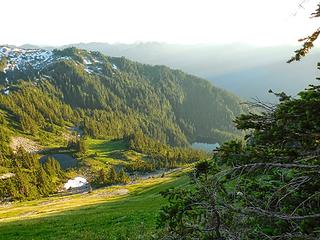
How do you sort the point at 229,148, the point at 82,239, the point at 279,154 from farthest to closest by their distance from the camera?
1. the point at 82,239
2. the point at 229,148
3. the point at 279,154

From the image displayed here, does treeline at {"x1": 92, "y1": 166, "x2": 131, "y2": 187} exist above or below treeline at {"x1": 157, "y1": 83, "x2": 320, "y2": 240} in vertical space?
below

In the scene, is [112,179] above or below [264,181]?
below

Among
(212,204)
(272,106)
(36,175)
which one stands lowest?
(36,175)

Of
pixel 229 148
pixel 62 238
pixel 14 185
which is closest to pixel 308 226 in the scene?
pixel 229 148

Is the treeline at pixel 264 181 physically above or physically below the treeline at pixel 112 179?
above

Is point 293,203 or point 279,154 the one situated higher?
point 279,154

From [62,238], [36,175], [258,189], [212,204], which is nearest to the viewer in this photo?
[212,204]

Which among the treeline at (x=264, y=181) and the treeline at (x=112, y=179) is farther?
the treeline at (x=112, y=179)

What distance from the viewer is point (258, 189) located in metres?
10.7

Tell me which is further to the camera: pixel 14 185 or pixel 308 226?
pixel 14 185

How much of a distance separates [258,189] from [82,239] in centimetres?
1699

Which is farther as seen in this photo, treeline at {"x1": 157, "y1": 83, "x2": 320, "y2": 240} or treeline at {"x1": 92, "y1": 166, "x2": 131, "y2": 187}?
treeline at {"x1": 92, "y1": 166, "x2": 131, "y2": 187}

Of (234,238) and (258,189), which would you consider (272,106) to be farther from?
(234,238)

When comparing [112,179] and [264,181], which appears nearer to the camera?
[264,181]
